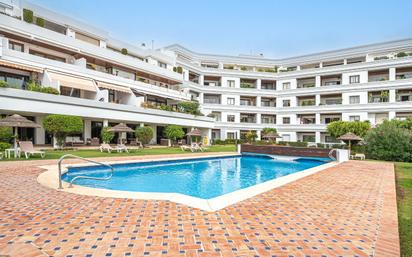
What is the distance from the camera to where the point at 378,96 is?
37438 millimetres

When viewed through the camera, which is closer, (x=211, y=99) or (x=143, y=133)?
(x=143, y=133)

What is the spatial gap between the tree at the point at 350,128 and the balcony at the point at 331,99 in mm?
11410

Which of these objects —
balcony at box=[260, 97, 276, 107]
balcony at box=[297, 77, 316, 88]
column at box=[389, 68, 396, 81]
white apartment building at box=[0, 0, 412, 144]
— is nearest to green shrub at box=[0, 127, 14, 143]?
white apartment building at box=[0, 0, 412, 144]

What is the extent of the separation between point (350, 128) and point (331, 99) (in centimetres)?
1347

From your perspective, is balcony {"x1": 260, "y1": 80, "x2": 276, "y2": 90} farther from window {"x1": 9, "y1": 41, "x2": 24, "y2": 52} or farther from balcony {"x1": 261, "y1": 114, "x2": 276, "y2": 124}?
window {"x1": 9, "y1": 41, "x2": 24, "y2": 52}

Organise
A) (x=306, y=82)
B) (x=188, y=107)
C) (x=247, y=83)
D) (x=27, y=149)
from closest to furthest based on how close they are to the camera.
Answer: (x=27, y=149) → (x=188, y=107) → (x=306, y=82) → (x=247, y=83)

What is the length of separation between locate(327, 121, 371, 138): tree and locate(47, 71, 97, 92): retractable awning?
95.4ft

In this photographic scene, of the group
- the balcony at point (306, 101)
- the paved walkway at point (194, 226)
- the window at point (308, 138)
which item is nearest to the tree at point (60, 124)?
the paved walkway at point (194, 226)

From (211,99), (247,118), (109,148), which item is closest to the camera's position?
(109,148)

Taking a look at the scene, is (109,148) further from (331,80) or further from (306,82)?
(331,80)

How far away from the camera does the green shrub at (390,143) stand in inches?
794

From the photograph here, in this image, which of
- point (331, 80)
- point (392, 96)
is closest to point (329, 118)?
point (331, 80)

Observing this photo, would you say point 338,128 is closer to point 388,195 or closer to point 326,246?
point 388,195

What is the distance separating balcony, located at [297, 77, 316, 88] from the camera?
147 feet
